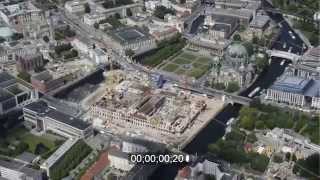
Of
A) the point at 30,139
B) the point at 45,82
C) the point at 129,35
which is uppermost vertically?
the point at 129,35

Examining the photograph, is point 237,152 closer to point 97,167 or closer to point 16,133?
point 97,167

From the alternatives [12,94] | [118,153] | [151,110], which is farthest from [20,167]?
[151,110]

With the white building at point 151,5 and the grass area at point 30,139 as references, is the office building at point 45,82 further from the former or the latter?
the white building at point 151,5

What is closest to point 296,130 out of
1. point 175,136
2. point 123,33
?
point 175,136

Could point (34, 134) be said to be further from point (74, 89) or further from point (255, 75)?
point (255, 75)

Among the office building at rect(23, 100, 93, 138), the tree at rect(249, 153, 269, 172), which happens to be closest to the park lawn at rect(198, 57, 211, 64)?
the office building at rect(23, 100, 93, 138)

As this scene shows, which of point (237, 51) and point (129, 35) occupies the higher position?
point (237, 51)

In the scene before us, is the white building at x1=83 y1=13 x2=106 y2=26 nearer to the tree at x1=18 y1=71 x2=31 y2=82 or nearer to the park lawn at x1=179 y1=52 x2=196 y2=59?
the park lawn at x1=179 y1=52 x2=196 y2=59
